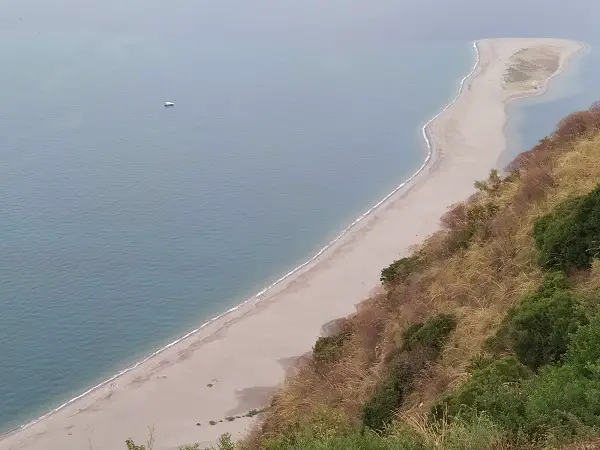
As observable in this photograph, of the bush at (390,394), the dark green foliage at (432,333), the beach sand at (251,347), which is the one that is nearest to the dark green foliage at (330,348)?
the dark green foliage at (432,333)

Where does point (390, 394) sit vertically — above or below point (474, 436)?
below

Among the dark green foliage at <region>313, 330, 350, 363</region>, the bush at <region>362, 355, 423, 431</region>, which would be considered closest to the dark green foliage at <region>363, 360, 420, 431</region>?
the bush at <region>362, 355, 423, 431</region>

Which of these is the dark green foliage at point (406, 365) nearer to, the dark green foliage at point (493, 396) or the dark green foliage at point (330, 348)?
the dark green foliage at point (493, 396)

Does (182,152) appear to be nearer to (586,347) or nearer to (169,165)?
(169,165)

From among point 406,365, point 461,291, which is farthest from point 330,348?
point 406,365

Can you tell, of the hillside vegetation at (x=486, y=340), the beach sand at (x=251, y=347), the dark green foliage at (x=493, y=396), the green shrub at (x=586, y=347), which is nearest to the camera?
the hillside vegetation at (x=486, y=340)
